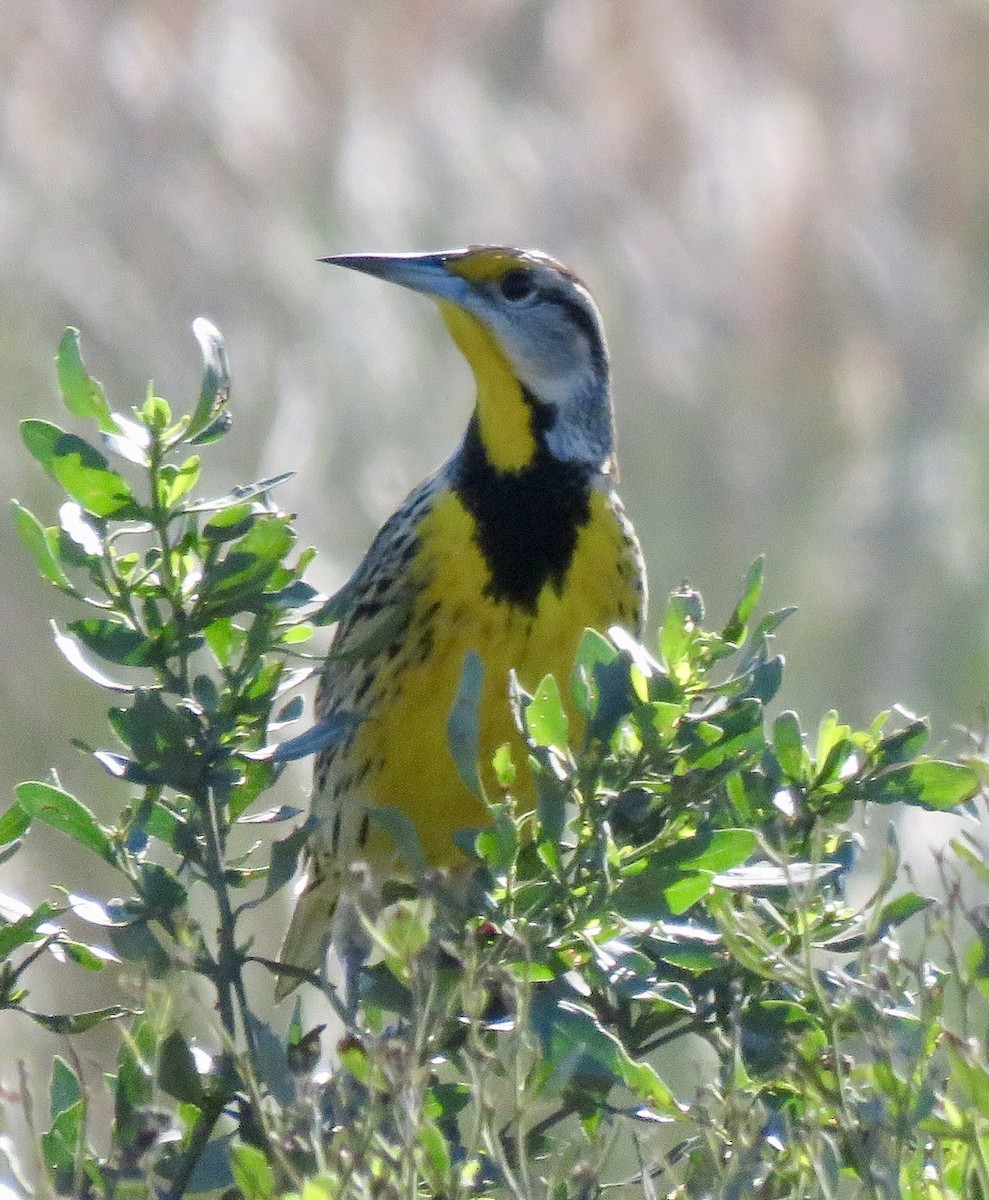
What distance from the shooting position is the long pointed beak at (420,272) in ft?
7.27

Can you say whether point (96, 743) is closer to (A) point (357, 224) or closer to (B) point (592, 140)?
(A) point (357, 224)

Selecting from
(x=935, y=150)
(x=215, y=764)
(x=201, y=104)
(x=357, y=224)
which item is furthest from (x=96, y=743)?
(x=935, y=150)

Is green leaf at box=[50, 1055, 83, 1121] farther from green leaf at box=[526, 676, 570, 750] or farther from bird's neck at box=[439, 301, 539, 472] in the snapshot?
bird's neck at box=[439, 301, 539, 472]

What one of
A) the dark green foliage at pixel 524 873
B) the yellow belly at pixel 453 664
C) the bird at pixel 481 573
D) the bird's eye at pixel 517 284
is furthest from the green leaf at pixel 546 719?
the bird's eye at pixel 517 284

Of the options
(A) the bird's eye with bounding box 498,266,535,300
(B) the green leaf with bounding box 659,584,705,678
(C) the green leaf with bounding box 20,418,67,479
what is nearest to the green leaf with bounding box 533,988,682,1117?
(B) the green leaf with bounding box 659,584,705,678

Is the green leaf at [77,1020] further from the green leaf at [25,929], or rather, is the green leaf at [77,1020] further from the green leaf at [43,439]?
the green leaf at [43,439]

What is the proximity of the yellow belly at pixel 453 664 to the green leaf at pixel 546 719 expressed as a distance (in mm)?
770

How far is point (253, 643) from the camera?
1360 millimetres

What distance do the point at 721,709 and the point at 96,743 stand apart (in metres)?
2.34

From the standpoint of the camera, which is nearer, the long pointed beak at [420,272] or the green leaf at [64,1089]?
the green leaf at [64,1089]

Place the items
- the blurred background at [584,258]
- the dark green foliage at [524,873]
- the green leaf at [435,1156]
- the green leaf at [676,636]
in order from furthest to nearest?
the blurred background at [584,258]
the green leaf at [676,636]
the dark green foliage at [524,873]
the green leaf at [435,1156]

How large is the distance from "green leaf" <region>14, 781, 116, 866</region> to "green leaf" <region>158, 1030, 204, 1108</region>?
0.40ft

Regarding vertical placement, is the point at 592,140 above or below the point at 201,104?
above

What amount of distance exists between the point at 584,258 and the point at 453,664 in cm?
272
